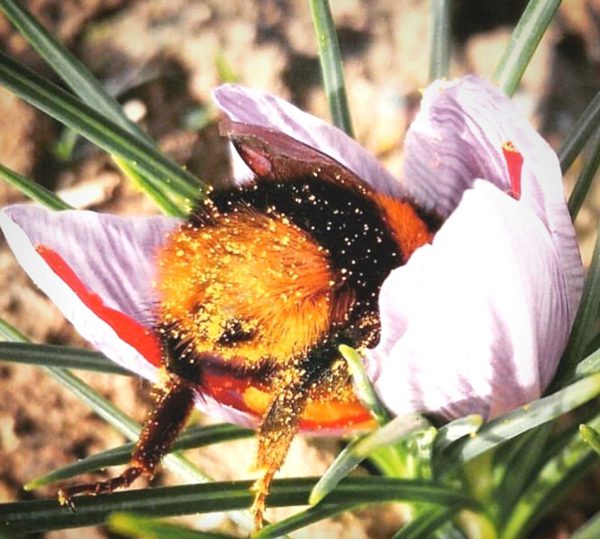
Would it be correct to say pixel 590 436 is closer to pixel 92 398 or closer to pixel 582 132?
pixel 582 132

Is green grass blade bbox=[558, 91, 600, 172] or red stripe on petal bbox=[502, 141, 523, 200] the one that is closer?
red stripe on petal bbox=[502, 141, 523, 200]

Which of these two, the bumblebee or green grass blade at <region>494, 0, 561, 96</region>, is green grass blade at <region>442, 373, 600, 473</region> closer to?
the bumblebee

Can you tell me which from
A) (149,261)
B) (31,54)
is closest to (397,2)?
(31,54)

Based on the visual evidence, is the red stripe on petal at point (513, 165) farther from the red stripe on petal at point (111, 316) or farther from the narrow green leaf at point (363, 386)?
the red stripe on petal at point (111, 316)

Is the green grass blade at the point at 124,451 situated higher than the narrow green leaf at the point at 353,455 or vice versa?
the green grass blade at the point at 124,451

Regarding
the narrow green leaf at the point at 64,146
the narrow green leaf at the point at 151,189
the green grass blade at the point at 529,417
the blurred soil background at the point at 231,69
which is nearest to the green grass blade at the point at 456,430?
the green grass blade at the point at 529,417

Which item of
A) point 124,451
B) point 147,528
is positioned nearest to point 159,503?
point 147,528

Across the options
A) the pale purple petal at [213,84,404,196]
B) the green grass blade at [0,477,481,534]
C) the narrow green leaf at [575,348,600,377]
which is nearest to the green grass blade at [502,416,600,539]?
the narrow green leaf at [575,348,600,377]
